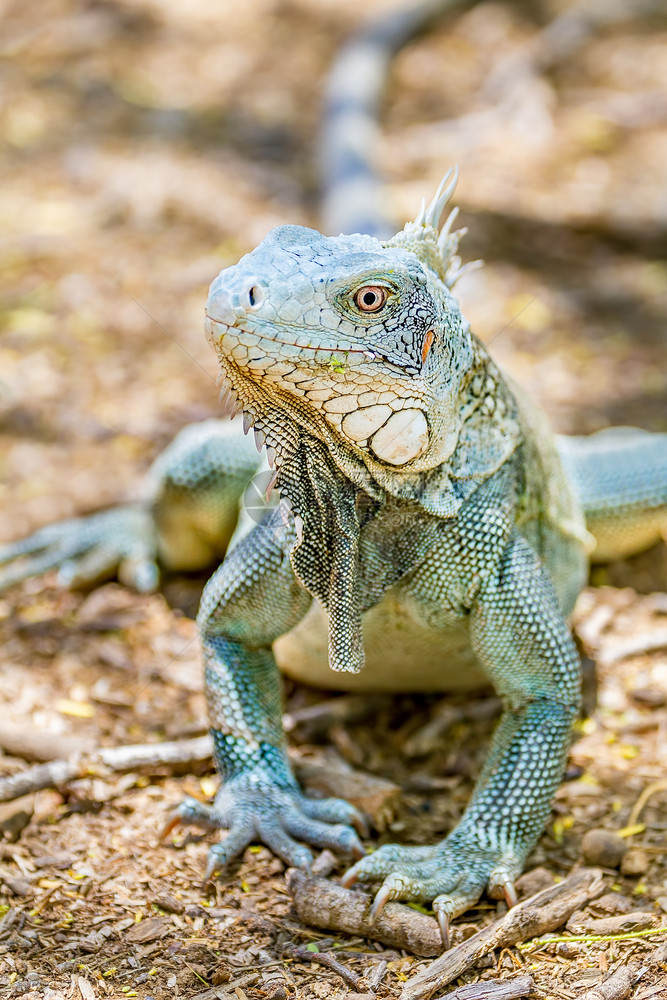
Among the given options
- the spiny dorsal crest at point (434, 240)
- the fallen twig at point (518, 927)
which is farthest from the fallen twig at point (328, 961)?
the spiny dorsal crest at point (434, 240)

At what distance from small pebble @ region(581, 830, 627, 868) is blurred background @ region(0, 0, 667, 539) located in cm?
378

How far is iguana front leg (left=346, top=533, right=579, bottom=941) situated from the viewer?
4.41 m

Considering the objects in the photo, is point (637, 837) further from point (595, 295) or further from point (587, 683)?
point (595, 295)

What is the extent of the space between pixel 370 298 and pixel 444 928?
2.29 metres

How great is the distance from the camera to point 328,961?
3979mm

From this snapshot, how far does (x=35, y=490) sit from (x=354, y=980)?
14.5ft

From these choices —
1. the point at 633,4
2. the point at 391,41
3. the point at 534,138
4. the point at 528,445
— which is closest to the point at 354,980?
the point at 528,445

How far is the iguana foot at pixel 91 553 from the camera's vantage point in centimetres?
662

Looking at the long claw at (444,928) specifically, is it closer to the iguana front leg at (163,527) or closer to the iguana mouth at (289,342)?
the iguana mouth at (289,342)

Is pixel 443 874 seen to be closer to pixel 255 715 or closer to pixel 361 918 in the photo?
pixel 361 918

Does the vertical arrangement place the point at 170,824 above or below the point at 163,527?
below

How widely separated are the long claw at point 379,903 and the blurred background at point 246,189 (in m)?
3.86

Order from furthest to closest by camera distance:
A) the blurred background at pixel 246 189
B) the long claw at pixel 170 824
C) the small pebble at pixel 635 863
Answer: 1. the blurred background at pixel 246 189
2. the long claw at pixel 170 824
3. the small pebble at pixel 635 863

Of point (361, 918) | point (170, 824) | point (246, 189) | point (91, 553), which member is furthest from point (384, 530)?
point (246, 189)
